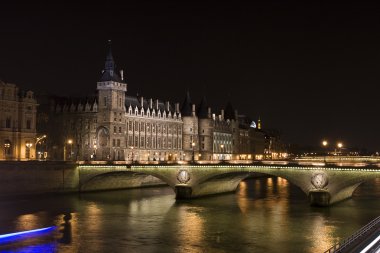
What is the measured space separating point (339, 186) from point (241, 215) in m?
15.9

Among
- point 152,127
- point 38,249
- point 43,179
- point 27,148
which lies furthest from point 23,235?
point 152,127

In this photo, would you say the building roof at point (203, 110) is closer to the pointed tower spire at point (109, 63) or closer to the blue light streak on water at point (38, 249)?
the pointed tower spire at point (109, 63)

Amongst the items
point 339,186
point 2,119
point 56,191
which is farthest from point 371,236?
point 2,119

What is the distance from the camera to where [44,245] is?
53.1 meters

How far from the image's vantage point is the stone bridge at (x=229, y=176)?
260ft

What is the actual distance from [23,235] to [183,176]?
40.3 m

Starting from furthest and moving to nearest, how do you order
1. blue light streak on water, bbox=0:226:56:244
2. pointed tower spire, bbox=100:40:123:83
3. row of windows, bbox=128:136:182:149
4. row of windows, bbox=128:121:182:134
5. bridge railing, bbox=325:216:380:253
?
1. row of windows, bbox=128:136:182:149
2. row of windows, bbox=128:121:182:134
3. pointed tower spire, bbox=100:40:123:83
4. blue light streak on water, bbox=0:226:56:244
5. bridge railing, bbox=325:216:380:253

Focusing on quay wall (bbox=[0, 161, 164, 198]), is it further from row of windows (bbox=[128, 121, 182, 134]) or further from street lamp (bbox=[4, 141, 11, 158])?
row of windows (bbox=[128, 121, 182, 134])

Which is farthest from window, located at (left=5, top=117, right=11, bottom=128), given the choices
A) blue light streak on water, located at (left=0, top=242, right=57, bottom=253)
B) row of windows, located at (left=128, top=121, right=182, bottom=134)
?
blue light streak on water, located at (left=0, top=242, right=57, bottom=253)

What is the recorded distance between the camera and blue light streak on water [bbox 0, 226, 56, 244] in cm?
5559

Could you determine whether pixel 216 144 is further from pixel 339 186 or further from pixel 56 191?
pixel 339 186

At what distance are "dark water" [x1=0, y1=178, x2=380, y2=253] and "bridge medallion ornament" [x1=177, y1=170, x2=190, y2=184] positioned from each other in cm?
392

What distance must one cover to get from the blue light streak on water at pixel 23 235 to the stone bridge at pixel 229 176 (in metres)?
35.7

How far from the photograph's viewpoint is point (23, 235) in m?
57.7
